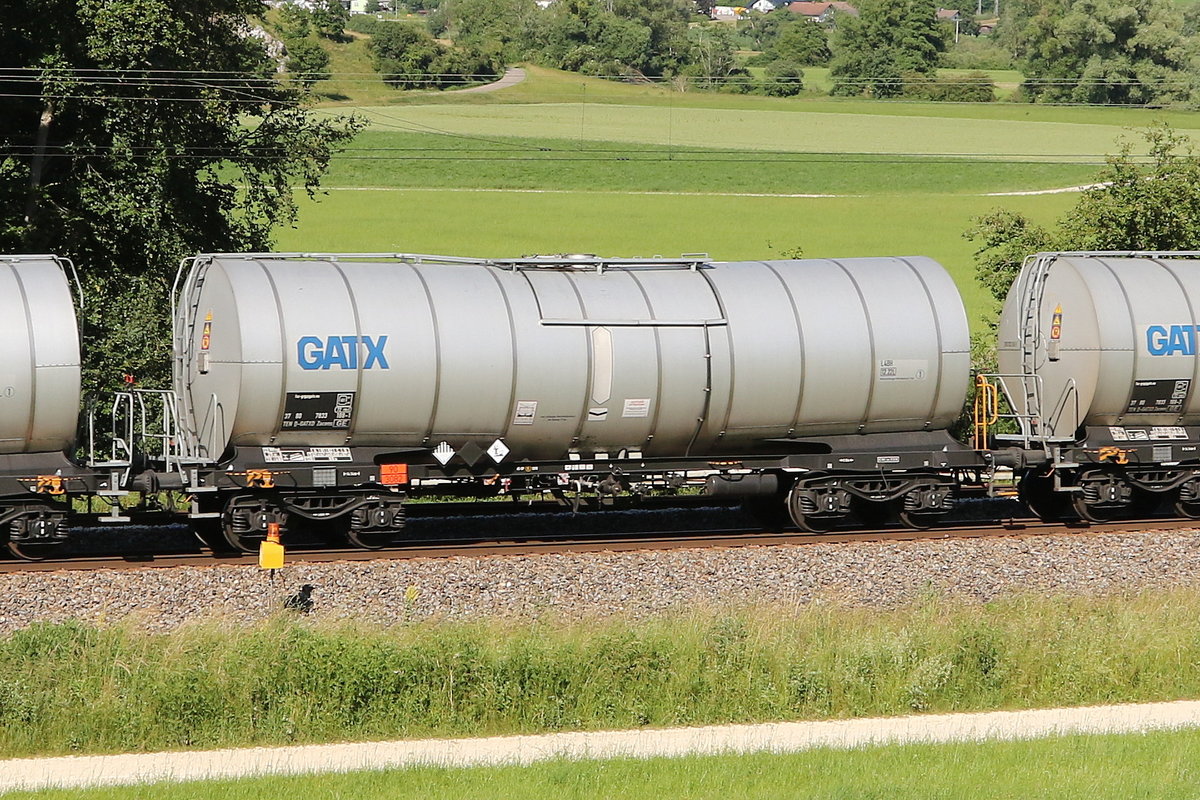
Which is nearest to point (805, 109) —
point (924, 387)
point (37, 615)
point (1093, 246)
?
point (1093, 246)

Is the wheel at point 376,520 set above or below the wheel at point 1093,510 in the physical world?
above

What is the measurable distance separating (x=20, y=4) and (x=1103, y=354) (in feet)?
71.2

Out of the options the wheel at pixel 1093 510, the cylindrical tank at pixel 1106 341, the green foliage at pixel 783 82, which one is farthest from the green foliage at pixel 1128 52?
the cylindrical tank at pixel 1106 341

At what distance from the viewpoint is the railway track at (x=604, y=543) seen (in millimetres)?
19547

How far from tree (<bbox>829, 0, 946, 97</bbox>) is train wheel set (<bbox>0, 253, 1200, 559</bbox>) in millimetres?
86477

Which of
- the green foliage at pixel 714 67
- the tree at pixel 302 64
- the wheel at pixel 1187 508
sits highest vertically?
the green foliage at pixel 714 67

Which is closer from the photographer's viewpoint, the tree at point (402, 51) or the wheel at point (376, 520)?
the wheel at point (376, 520)

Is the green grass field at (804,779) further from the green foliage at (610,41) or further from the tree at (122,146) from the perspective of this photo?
the green foliage at (610,41)

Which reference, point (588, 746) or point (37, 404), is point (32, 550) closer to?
point (37, 404)

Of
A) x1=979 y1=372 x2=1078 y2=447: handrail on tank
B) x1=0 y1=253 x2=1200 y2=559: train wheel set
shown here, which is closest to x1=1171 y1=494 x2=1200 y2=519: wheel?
x1=0 y1=253 x2=1200 y2=559: train wheel set

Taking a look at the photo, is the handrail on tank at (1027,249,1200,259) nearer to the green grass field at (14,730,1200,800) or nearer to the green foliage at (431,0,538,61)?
the green grass field at (14,730,1200,800)

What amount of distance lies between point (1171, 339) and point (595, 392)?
902 cm

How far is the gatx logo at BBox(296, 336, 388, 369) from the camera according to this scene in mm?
19500

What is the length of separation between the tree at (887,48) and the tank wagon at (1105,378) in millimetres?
85752
